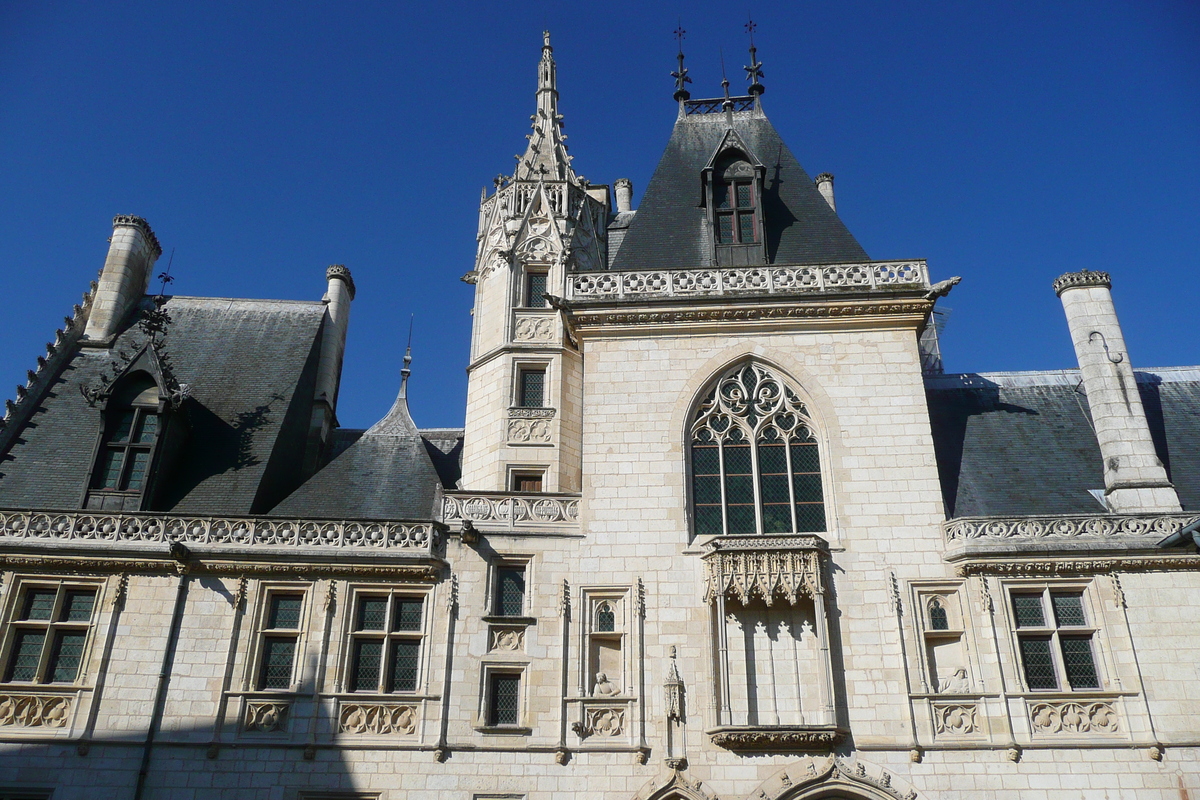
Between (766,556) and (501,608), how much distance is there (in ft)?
14.5

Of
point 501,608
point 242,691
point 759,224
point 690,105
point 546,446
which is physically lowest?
point 242,691

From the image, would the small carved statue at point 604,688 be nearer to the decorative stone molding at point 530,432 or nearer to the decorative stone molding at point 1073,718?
the decorative stone molding at point 530,432

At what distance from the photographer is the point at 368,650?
591 inches

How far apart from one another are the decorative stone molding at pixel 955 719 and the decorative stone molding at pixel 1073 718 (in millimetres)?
864

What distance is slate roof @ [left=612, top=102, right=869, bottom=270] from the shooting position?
1919 cm

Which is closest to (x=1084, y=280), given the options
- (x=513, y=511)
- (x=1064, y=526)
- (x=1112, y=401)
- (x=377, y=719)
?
(x=1112, y=401)

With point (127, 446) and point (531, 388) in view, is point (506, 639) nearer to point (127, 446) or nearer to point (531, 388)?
point (531, 388)

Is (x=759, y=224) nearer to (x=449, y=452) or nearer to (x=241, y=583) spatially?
(x=449, y=452)

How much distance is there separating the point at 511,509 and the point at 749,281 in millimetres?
6293

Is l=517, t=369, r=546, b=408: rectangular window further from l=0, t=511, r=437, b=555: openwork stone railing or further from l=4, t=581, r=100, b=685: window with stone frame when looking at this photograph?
l=4, t=581, r=100, b=685: window with stone frame

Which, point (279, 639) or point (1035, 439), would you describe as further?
point (1035, 439)

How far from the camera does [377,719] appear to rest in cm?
1429

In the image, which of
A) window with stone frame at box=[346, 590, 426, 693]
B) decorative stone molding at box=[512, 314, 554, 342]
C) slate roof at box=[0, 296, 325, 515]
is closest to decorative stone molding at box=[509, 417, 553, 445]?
decorative stone molding at box=[512, 314, 554, 342]

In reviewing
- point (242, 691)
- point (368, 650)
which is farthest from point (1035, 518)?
point (242, 691)
